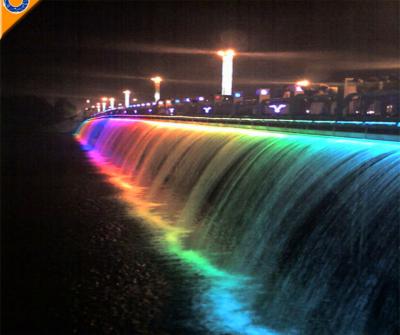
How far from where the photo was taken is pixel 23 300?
868cm

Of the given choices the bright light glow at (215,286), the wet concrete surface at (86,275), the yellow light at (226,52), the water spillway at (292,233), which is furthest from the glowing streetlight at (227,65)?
the bright light glow at (215,286)

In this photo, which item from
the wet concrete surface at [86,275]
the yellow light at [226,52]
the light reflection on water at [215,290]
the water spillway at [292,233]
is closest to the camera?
the water spillway at [292,233]

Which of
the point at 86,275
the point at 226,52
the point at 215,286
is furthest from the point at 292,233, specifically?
the point at 226,52

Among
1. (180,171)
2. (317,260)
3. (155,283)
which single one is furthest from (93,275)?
(180,171)

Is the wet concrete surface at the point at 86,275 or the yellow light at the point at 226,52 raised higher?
the yellow light at the point at 226,52

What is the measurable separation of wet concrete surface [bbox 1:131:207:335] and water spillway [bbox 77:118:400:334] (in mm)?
566

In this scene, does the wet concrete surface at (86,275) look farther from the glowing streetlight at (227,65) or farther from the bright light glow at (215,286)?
the glowing streetlight at (227,65)

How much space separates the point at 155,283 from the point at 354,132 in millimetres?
5865

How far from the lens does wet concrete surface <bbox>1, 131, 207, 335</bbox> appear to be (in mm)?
7789

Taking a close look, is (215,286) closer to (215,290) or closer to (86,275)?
(215,290)

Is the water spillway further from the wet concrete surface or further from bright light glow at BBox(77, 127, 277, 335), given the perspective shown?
the wet concrete surface

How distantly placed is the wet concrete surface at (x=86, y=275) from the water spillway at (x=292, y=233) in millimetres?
566

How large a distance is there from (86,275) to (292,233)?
13.5 feet

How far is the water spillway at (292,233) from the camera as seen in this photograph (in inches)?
285
